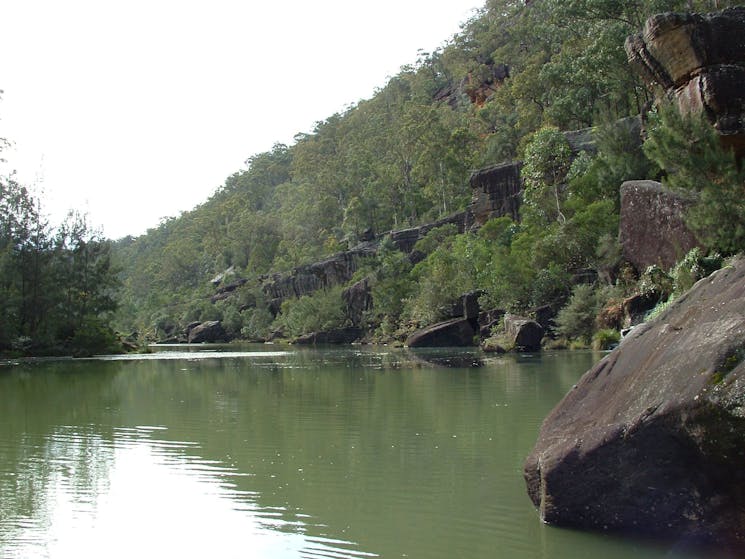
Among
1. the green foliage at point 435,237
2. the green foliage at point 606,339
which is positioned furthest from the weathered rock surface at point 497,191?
the green foliage at point 606,339

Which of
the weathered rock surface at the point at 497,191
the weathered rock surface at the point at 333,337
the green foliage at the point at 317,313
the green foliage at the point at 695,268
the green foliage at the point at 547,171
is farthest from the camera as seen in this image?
the green foliage at the point at 317,313

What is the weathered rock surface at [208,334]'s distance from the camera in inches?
3351

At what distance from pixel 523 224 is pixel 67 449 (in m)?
43.0

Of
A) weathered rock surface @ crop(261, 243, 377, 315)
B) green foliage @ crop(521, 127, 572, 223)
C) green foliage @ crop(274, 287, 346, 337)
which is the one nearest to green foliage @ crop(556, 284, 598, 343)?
green foliage @ crop(521, 127, 572, 223)

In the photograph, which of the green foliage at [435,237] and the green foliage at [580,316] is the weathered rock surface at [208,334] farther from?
the green foliage at [580,316]

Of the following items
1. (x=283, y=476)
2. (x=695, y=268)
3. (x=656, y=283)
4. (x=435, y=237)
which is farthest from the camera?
(x=435, y=237)

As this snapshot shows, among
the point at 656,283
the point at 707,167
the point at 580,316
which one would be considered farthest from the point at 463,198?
the point at 707,167

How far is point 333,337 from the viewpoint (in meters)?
70.8

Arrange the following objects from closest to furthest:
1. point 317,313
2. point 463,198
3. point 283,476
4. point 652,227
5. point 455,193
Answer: point 283,476, point 652,227, point 317,313, point 463,198, point 455,193

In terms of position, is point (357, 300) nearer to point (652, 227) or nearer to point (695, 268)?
point (652, 227)

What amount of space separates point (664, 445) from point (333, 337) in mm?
64724

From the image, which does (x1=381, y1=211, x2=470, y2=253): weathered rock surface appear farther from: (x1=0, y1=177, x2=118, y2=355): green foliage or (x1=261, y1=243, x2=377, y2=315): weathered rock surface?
(x1=0, y1=177, x2=118, y2=355): green foliage

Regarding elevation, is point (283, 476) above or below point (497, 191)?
below

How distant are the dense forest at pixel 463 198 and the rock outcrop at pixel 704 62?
4.54 feet
